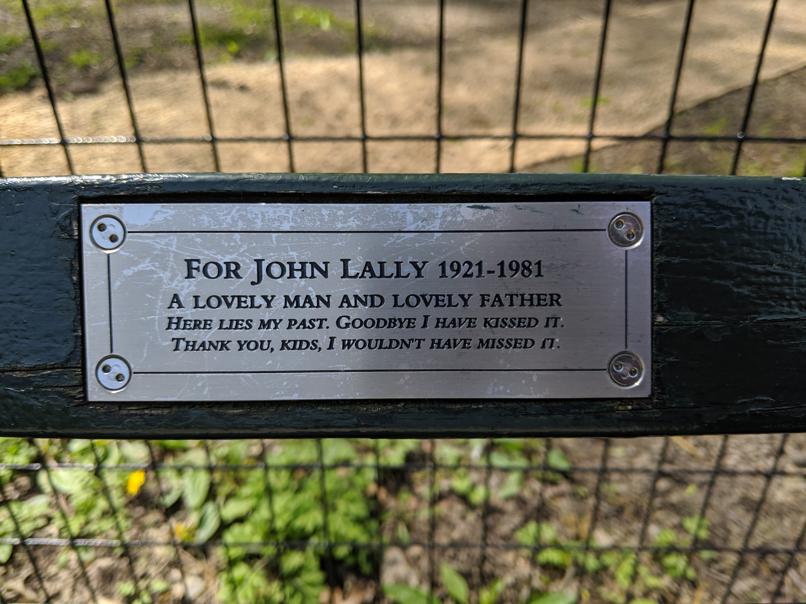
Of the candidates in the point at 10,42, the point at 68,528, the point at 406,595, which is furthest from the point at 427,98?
the point at 68,528

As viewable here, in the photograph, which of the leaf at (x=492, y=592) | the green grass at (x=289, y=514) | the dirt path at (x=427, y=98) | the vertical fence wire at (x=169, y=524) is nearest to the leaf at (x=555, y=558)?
the green grass at (x=289, y=514)

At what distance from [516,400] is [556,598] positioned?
88 cm

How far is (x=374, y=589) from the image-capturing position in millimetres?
1718

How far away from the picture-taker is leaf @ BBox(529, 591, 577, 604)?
1620 mm

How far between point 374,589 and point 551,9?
14.5 ft

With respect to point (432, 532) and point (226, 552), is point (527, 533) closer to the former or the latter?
point (432, 532)

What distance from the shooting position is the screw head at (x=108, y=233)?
37.6 inches

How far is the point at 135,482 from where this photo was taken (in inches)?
74.7

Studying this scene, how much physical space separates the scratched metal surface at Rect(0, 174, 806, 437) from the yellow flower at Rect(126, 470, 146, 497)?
3.14 feet

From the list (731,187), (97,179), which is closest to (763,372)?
(731,187)

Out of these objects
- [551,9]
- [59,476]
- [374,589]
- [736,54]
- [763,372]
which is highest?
[551,9]

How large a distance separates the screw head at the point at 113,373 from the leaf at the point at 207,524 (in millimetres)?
919

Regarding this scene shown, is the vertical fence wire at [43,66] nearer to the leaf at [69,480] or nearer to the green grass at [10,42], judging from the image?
the leaf at [69,480]

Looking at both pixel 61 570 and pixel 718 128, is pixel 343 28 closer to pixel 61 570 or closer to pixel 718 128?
pixel 718 128
